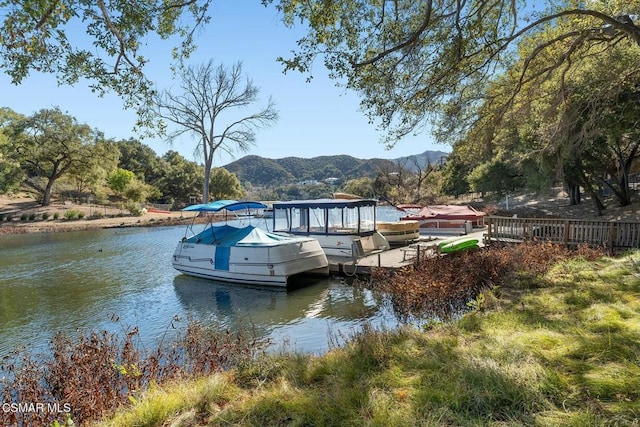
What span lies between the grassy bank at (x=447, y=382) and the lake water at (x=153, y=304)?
253 centimetres

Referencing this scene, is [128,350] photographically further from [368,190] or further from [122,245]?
[368,190]

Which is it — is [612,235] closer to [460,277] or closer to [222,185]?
[460,277]

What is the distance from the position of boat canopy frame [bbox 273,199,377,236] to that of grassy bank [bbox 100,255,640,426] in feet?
35.2

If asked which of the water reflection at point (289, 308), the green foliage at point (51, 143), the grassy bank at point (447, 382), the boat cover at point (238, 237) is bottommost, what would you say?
the water reflection at point (289, 308)

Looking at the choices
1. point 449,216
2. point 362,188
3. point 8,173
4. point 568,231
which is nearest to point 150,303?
point 568,231

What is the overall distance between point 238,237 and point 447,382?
11.8 meters

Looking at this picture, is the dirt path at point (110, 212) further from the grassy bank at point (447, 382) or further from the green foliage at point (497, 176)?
the grassy bank at point (447, 382)

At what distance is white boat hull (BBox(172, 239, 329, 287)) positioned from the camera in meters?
13.5

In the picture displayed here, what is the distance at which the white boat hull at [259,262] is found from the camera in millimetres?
13453

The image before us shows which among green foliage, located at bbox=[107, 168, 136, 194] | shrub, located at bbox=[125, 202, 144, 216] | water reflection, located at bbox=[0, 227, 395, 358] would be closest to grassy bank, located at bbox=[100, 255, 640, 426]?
water reflection, located at bbox=[0, 227, 395, 358]

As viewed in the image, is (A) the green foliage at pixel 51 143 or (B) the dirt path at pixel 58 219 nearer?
→ (B) the dirt path at pixel 58 219

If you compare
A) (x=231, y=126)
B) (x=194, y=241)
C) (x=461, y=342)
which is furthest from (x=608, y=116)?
(x=231, y=126)

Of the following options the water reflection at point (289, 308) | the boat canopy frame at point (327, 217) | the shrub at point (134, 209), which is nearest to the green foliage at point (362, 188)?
the shrub at point (134, 209)

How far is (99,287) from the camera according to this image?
1440cm
